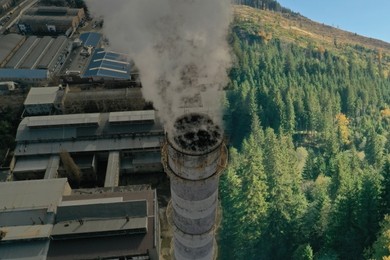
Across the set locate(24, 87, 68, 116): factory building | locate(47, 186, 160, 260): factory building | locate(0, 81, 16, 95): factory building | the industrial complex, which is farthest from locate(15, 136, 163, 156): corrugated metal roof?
locate(0, 81, 16, 95): factory building

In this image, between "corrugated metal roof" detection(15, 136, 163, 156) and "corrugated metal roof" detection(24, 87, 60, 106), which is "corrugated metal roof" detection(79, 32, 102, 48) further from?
"corrugated metal roof" detection(15, 136, 163, 156)

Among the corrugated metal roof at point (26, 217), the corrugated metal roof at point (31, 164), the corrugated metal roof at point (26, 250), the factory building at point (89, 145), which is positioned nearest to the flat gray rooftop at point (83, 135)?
the factory building at point (89, 145)

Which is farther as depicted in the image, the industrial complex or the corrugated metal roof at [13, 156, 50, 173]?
the corrugated metal roof at [13, 156, 50, 173]

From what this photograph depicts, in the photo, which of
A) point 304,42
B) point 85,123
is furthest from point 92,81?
point 304,42

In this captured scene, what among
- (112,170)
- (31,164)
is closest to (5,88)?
(31,164)

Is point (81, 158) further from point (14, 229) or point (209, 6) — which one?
point (209, 6)

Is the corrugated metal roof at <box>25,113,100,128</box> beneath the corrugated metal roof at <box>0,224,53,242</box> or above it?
above
